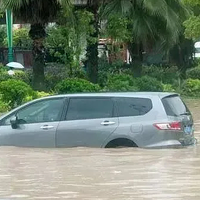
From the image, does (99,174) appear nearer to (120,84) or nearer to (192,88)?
(120,84)

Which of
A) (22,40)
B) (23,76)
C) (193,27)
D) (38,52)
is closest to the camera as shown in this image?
(38,52)

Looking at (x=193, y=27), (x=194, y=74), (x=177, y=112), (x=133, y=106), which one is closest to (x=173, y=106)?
(x=177, y=112)

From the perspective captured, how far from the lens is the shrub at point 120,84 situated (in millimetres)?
30125

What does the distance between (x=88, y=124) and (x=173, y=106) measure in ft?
5.51

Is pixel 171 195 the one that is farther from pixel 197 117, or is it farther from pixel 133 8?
pixel 133 8

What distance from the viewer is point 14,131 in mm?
14898

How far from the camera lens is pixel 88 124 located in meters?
14.7

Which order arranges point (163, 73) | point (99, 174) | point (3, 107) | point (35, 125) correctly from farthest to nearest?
point (163, 73), point (3, 107), point (35, 125), point (99, 174)

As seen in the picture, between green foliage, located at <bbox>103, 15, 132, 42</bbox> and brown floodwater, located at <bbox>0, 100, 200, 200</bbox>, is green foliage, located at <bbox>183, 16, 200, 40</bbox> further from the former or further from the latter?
brown floodwater, located at <bbox>0, 100, 200, 200</bbox>

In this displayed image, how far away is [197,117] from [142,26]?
12123 millimetres

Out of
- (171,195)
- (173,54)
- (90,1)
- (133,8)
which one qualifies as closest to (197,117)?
(90,1)

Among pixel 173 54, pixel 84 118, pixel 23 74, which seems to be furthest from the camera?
pixel 173 54

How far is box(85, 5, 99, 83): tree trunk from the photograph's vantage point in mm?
32219

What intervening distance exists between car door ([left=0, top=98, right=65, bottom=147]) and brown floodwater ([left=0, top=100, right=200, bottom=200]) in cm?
18
